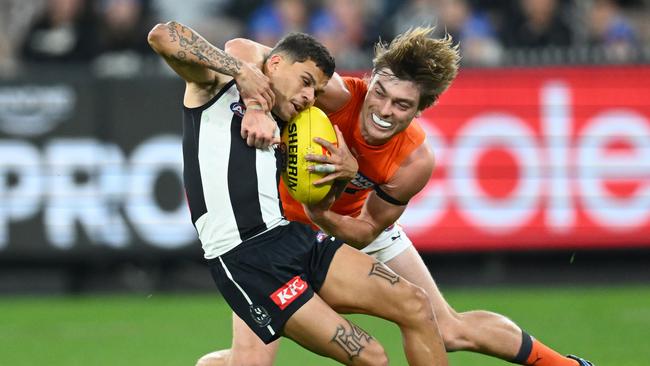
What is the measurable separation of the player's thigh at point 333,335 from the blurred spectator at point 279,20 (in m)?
7.47

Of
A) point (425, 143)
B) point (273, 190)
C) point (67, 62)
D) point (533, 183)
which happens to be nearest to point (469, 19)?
point (533, 183)

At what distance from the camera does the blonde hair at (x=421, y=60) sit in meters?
7.25

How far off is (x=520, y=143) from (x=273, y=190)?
634 cm

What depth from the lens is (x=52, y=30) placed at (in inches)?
539

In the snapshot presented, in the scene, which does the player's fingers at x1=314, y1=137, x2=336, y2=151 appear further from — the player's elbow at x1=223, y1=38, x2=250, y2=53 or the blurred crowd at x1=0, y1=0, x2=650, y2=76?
the blurred crowd at x1=0, y1=0, x2=650, y2=76

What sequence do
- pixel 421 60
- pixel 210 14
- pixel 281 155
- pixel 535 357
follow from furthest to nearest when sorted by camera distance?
pixel 210 14 → pixel 535 357 → pixel 421 60 → pixel 281 155

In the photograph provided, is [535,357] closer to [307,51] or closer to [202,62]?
[307,51]

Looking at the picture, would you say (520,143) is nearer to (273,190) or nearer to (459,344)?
(459,344)

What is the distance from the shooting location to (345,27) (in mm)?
14000

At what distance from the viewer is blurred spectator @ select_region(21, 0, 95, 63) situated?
535 inches

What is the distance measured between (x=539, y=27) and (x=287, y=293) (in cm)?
788

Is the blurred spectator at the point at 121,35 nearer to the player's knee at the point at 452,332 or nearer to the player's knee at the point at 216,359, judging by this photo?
the player's knee at the point at 216,359

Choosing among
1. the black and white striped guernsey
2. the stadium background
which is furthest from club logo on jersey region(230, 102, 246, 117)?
the stadium background

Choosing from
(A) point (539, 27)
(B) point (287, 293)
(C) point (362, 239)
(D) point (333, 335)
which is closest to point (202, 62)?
(B) point (287, 293)
